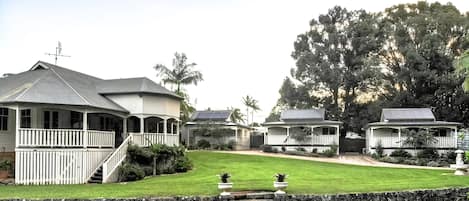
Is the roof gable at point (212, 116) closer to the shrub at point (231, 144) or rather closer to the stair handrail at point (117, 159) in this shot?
the shrub at point (231, 144)

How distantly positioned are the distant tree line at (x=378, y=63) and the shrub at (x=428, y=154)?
10.0m

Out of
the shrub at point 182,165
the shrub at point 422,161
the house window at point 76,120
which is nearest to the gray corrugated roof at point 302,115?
the shrub at point 422,161

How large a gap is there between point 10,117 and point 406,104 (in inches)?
1397

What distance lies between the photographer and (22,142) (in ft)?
67.0

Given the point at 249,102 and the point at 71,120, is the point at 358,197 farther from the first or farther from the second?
the point at 249,102

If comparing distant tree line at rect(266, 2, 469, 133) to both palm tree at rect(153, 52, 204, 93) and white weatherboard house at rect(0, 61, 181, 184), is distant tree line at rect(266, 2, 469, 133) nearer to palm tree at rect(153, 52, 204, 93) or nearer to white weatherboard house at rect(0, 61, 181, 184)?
palm tree at rect(153, 52, 204, 93)

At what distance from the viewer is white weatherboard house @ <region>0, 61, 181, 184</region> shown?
20.6 meters

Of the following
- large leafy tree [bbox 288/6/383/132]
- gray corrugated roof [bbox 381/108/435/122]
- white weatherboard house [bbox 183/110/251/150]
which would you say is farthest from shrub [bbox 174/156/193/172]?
large leafy tree [bbox 288/6/383/132]

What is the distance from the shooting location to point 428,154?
35.7 meters

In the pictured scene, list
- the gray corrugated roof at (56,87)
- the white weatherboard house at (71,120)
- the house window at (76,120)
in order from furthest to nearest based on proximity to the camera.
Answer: the house window at (76,120) < the gray corrugated roof at (56,87) < the white weatherboard house at (71,120)

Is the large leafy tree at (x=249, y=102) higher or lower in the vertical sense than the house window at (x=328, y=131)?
higher

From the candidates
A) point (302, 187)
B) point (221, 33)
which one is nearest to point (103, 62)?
point (221, 33)

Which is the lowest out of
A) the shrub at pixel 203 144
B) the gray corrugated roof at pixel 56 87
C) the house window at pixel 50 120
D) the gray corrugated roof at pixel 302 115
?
the shrub at pixel 203 144

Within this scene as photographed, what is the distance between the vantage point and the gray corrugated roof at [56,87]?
21250 millimetres
